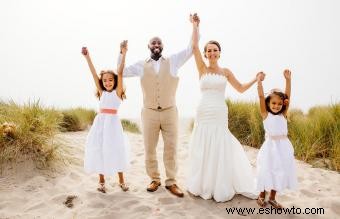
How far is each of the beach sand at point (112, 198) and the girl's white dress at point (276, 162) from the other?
37 centimetres

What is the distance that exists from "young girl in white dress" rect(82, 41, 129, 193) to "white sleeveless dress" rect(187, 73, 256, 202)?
1.01 m

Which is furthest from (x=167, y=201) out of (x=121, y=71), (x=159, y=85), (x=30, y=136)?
(x=30, y=136)

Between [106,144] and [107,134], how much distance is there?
14 centimetres

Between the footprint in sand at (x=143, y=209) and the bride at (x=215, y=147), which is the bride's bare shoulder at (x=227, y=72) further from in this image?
the footprint in sand at (x=143, y=209)

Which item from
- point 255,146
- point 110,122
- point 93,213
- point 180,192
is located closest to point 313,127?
point 255,146

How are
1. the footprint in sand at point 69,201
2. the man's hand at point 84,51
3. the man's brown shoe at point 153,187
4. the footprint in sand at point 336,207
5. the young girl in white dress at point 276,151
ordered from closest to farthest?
the young girl in white dress at point 276,151 → the footprint in sand at point 336,207 → the footprint in sand at point 69,201 → the man's hand at point 84,51 → the man's brown shoe at point 153,187

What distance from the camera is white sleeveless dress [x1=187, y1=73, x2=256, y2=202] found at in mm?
5121

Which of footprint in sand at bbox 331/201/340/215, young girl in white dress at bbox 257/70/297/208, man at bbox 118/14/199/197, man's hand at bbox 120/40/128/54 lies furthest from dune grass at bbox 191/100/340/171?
man's hand at bbox 120/40/128/54

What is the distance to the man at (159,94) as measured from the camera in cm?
530

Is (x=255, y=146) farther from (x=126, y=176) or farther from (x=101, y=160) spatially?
(x=101, y=160)

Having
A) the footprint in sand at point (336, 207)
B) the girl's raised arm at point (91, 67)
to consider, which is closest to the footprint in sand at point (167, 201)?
the girl's raised arm at point (91, 67)

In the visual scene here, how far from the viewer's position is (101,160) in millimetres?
5410

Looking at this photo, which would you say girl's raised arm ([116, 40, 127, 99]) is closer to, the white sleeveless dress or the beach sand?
the white sleeveless dress

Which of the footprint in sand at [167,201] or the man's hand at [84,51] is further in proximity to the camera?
the man's hand at [84,51]
